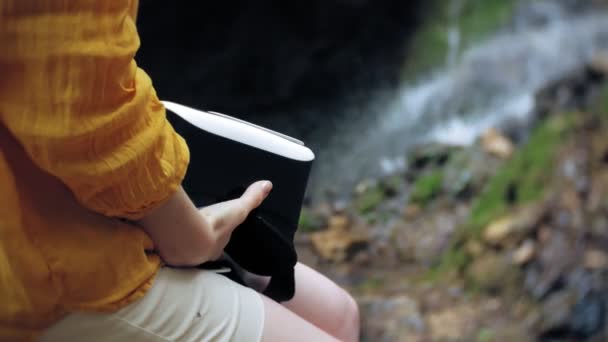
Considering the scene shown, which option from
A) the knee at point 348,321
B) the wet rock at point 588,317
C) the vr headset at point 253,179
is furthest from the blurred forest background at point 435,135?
the vr headset at point 253,179

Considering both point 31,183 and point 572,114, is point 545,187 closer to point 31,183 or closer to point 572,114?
point 572,114

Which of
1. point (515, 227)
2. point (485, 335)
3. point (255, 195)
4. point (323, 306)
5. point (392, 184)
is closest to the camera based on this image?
point (255, 195)

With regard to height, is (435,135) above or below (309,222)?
below

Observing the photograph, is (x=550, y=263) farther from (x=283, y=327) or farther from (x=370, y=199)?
(x=283, y=327)

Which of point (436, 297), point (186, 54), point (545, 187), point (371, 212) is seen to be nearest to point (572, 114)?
point (545, 187)

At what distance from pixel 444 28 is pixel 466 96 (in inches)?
32.9

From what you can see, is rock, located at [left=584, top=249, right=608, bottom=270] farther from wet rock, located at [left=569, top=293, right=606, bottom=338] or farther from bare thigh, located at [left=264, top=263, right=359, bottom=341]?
bare thigh, located at [left=264, top=263, right=359, bottom=341]

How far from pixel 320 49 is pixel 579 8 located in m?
1.82

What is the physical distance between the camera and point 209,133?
1019 millimetres

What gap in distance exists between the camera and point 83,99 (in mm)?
659

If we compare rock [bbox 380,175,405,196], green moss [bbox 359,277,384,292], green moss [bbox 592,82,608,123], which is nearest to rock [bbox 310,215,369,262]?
green moss [bbox 359,277,384,292]

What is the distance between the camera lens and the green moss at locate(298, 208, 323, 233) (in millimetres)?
2568

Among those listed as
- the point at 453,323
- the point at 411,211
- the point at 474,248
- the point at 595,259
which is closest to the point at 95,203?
the point at 453,323

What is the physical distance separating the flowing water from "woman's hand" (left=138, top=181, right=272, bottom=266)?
2641mm
